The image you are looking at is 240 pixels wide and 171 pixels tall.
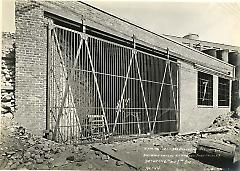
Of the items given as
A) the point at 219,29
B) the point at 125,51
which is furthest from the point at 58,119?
the point at 219,29

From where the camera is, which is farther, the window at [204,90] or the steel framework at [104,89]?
the window at [204,90]

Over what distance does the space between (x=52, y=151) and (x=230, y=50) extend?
1.32 m

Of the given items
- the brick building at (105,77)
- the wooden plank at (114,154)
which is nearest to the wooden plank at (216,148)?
the brick building at (105,77)

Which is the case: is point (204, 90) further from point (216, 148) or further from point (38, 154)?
point (38, 154)

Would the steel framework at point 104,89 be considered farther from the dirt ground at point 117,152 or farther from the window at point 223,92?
the window at point 223,92

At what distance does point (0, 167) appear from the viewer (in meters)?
2.45

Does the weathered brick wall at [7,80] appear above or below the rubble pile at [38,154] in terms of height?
above

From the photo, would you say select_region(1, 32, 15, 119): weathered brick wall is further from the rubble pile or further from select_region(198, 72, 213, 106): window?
select_region(198, 72, 213, 106): window

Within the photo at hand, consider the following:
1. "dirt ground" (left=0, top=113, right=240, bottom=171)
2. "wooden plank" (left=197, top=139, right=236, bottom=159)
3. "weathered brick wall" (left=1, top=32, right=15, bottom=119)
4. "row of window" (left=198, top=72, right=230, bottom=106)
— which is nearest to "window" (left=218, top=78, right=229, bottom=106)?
"row of window" (left=198, top=72, right=230, bottom=106)

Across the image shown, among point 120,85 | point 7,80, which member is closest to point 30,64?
point 7,80

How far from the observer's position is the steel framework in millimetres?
2564

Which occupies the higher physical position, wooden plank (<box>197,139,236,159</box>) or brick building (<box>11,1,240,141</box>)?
brick building (<box>11,1,240,141</box>)

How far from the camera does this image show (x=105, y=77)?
2.69m

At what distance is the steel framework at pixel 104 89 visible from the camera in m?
2.56
